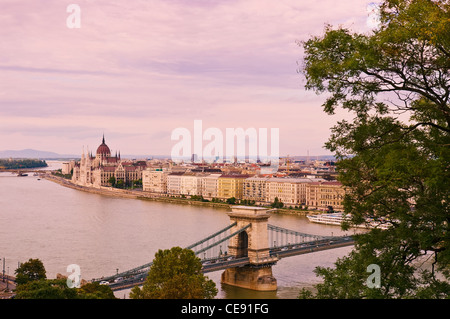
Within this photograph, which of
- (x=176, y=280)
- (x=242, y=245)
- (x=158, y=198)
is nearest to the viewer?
(x=176, y=280)

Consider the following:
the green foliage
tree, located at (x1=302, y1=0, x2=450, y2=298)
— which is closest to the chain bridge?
the green foliage

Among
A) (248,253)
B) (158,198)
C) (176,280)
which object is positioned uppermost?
(176,280)

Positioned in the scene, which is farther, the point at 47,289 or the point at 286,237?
the point at 286,237

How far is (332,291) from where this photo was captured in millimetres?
4469

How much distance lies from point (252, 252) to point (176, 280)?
7.65 meters

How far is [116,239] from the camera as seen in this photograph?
22.9 metres

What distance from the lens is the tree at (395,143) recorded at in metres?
4.02

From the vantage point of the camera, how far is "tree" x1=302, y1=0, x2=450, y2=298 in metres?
4.02

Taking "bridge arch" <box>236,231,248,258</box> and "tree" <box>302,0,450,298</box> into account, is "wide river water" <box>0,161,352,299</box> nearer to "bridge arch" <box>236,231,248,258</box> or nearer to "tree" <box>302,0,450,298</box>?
"bridge arch" <box>236,231,248,258</box>

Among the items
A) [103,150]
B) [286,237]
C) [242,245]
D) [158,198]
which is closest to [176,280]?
[242,245]

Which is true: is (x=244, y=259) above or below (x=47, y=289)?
below

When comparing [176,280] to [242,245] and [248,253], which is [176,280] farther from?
[242,245]
